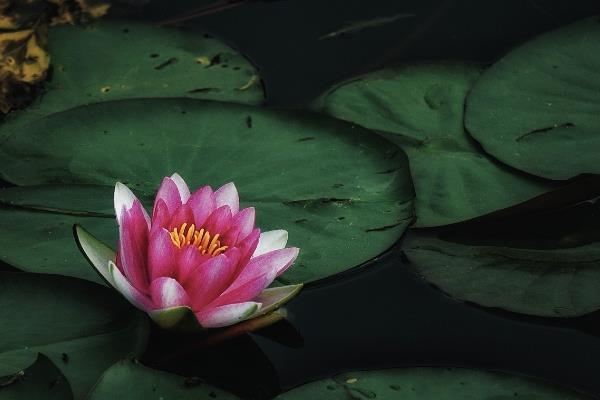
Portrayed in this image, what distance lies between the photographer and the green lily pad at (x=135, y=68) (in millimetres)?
2707

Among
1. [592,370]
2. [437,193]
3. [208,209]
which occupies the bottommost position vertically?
[592,370]

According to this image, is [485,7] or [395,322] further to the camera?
[485,7]

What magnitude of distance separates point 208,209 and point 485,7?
1.67m

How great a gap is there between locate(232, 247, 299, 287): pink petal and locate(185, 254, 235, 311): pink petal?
29 mm

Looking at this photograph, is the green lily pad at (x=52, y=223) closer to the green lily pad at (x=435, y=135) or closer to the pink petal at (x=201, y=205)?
the pink petal at (x=201, y=205)

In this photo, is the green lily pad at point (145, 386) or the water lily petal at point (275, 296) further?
the water lily petal at point (275, 296)

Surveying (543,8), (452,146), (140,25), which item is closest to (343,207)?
(452,146)

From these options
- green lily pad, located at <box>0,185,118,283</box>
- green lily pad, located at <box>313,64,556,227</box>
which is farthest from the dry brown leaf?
green lily pad, located at <box>313,64,556,227</box>

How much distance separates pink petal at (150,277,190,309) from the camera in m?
1.76

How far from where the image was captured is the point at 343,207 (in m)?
2.28

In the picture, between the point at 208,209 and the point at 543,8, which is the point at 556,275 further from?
the point at 543,8

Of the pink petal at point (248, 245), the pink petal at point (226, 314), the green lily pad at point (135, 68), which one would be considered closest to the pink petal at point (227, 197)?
the pink petal at point (248, 245)

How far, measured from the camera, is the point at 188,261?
1789 millimetres

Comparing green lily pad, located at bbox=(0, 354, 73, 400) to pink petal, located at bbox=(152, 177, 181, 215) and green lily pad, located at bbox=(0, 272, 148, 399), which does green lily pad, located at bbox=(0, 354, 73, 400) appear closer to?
green lily pad, located at bbox=(0, 272, 148, 399)
